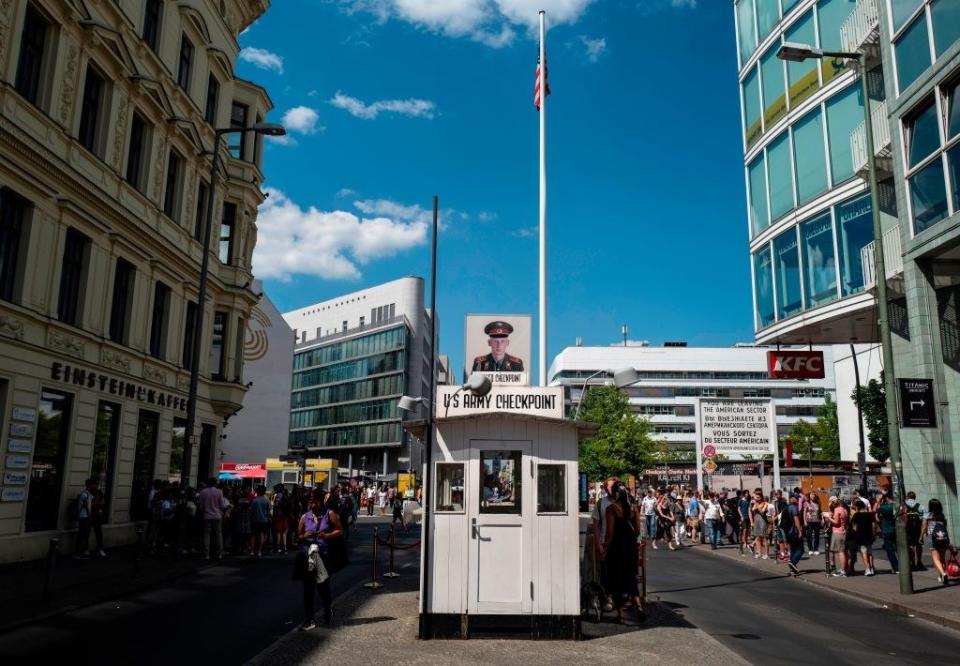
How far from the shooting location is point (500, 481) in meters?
9.73

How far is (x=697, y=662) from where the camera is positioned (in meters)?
8.12

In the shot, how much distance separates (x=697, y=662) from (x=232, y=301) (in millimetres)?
23736

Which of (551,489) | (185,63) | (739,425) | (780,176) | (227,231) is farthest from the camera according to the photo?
(227,231)

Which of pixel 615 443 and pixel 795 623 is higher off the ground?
pixel 615 443

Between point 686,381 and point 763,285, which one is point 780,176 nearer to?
point 763,285

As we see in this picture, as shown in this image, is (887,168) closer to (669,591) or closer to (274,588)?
(669,591)

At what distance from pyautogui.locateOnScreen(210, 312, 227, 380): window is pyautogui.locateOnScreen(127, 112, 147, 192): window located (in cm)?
710

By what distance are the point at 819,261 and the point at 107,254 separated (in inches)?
804

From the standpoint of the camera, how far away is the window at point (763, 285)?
2586cm

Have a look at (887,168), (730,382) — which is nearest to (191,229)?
(887,168)

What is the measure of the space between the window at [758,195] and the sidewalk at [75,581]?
67.6ft

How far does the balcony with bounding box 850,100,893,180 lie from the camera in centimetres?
2059

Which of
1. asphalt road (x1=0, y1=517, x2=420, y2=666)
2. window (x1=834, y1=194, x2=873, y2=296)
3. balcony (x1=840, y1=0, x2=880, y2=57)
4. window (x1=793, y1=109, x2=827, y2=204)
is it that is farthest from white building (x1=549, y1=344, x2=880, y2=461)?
asphalt road (x1=0, y1=517, x2=420, y2=666)

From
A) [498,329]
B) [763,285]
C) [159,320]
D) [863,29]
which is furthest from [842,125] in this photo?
[159,320]
